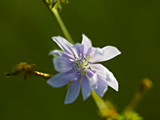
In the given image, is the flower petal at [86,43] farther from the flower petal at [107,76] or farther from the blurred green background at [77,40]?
the blurred green background at [77,40]

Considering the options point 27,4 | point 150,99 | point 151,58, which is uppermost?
point 27,4

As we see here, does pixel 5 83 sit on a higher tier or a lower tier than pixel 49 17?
lower

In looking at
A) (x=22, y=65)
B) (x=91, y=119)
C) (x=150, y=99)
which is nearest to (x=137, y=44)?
(x=150, y=99)

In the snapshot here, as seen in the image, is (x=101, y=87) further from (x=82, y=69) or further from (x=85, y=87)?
(x=82, y=69)

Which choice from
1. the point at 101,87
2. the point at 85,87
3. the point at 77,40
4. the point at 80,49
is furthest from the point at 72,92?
the point at 77,40

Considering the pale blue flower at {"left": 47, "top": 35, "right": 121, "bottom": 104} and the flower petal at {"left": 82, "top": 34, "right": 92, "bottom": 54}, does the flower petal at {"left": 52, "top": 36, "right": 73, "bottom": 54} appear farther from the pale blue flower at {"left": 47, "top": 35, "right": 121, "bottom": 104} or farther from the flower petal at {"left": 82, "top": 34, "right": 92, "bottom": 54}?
the flower petal at {"left": 82, "top": 34, "right": 92, "bottom": 54}

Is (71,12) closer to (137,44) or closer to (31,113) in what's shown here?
(137,44)

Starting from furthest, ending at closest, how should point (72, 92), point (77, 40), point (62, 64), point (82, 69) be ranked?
point (77, 40), point (82, 69), point (72, 92), point (62, 64)
